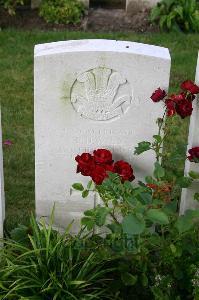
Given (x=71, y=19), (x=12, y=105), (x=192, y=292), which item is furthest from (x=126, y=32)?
(x=192, y=292)

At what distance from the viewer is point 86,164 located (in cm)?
359

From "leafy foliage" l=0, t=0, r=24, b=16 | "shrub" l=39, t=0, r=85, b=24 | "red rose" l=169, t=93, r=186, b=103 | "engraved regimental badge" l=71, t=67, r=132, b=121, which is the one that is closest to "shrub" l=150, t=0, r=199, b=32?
"shrub" l=39, t=0, r=85, b=24

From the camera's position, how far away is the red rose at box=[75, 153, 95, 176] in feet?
11.7

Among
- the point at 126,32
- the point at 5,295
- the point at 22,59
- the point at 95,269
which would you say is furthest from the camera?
the point at 126,32

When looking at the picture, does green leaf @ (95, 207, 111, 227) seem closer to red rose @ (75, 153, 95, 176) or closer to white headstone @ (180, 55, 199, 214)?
red rose @ (75, 153, 95, 176)

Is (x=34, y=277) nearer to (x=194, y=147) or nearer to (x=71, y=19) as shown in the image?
(x=194, y=147)

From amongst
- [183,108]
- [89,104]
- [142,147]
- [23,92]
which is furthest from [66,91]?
[23,92]

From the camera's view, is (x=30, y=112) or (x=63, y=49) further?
(x=30, y=112)

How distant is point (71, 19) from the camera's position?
798cm

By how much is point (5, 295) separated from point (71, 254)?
431 millimetres

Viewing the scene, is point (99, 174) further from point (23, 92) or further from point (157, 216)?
point (23, 92)

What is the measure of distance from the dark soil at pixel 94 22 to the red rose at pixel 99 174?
459 centimetres

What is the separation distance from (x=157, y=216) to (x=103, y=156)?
2.13 ft

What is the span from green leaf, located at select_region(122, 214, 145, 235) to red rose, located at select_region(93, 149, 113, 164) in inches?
21.7
